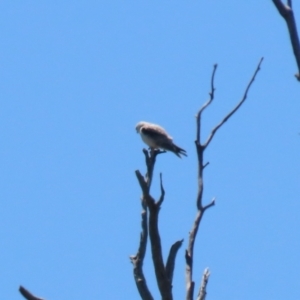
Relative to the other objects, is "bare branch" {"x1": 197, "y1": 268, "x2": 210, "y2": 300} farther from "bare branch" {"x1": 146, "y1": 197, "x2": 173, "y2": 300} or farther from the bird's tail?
the bird's tail

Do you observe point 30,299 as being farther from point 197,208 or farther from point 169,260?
point 197,208

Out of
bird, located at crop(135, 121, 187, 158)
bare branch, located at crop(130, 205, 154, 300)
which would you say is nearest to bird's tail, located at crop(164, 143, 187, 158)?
bird, located at crop(135, 121, 187, 158)

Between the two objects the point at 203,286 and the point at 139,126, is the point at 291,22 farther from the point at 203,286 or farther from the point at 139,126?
the point at 139,126

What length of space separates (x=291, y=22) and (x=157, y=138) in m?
11.5

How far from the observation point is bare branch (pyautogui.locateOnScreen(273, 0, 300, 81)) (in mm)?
4141

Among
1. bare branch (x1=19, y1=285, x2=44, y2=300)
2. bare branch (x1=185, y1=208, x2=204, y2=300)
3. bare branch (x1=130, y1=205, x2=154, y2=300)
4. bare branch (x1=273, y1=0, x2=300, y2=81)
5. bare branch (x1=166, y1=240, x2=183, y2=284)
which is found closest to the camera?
bare branch (x1=273, y1=0, x2=300, y2=81)

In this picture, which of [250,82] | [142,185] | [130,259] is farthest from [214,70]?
[130,259]

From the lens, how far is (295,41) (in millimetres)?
4184

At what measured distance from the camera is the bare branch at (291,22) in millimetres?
4141

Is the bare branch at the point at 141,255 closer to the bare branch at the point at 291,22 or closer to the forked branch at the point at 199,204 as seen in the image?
the forked branch at the point at 199,204

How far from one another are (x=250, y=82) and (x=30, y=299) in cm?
229

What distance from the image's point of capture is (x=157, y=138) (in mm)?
15852

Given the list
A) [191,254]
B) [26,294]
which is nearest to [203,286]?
[191,254]

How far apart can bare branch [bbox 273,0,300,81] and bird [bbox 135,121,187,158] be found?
34.8 ft
